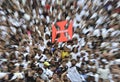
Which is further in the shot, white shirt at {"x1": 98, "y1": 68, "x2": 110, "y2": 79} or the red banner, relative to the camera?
the red banner

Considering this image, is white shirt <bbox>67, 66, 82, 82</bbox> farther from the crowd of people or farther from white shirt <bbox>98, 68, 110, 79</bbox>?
white shirt <bbox>98, 68, 110, 79</bbox>

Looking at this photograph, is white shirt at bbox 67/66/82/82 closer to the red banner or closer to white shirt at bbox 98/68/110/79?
white shirt at bbox 98/68/110/79

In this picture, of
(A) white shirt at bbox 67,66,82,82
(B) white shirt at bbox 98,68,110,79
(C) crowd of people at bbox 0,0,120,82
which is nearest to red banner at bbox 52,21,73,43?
(C) crowd of people at bbox 0,0,120,82

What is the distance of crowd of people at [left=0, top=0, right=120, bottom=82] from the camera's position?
1778mm

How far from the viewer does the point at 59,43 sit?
201 centimetres

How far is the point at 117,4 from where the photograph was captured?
203cm

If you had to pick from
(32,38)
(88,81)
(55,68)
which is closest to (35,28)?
(32,38)

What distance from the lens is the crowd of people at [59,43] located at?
5.83 ft

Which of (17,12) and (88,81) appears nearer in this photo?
(88,81)

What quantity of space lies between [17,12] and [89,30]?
619mm

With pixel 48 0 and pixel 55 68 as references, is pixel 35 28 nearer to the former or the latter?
pixel 48 0

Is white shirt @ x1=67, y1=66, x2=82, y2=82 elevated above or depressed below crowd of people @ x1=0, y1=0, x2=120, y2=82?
below

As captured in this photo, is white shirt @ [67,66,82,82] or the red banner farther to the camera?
the red banner

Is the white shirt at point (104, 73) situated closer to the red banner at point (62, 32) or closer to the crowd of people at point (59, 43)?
the crowd of people at point (59, 43)
